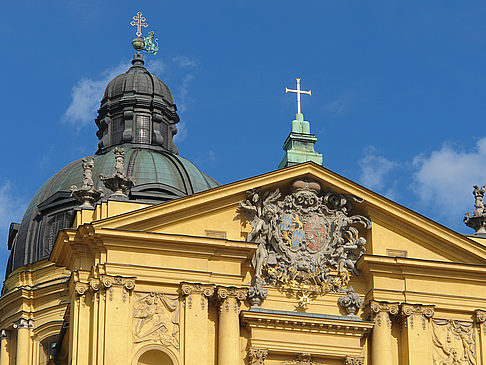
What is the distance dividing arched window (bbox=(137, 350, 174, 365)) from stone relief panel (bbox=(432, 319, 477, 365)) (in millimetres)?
5686

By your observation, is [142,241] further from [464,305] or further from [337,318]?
[464,305]

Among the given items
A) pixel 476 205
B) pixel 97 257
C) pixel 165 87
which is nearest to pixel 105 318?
pixel 97 257

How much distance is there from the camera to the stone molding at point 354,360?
30.8 metres

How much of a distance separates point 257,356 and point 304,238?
291 centimetres

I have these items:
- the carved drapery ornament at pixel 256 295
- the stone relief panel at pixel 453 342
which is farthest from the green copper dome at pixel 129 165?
the stone relief panel at pixel 453 342

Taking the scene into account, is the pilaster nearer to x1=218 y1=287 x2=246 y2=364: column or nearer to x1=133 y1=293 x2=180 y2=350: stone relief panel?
x1=133 y1=293 x2=180 y2=350: stone relief panel

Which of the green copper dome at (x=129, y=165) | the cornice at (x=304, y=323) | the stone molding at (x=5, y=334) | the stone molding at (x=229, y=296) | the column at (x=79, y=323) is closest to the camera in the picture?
the column at (x=79, y=323)

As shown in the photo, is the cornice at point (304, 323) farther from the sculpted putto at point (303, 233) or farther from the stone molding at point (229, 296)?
the sculpted putto at point (303, 233)

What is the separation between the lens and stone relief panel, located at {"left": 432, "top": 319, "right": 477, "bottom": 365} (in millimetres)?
31109

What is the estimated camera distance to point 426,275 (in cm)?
3167

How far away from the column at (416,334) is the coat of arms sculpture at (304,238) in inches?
60.2

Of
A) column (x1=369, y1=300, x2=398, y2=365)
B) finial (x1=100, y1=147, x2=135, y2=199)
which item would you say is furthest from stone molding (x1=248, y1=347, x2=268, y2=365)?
finial (x1=100, y1=147, x2=135, y2=199)

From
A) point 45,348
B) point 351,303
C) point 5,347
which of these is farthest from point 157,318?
point 5,347

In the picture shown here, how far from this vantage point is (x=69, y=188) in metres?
45.8
